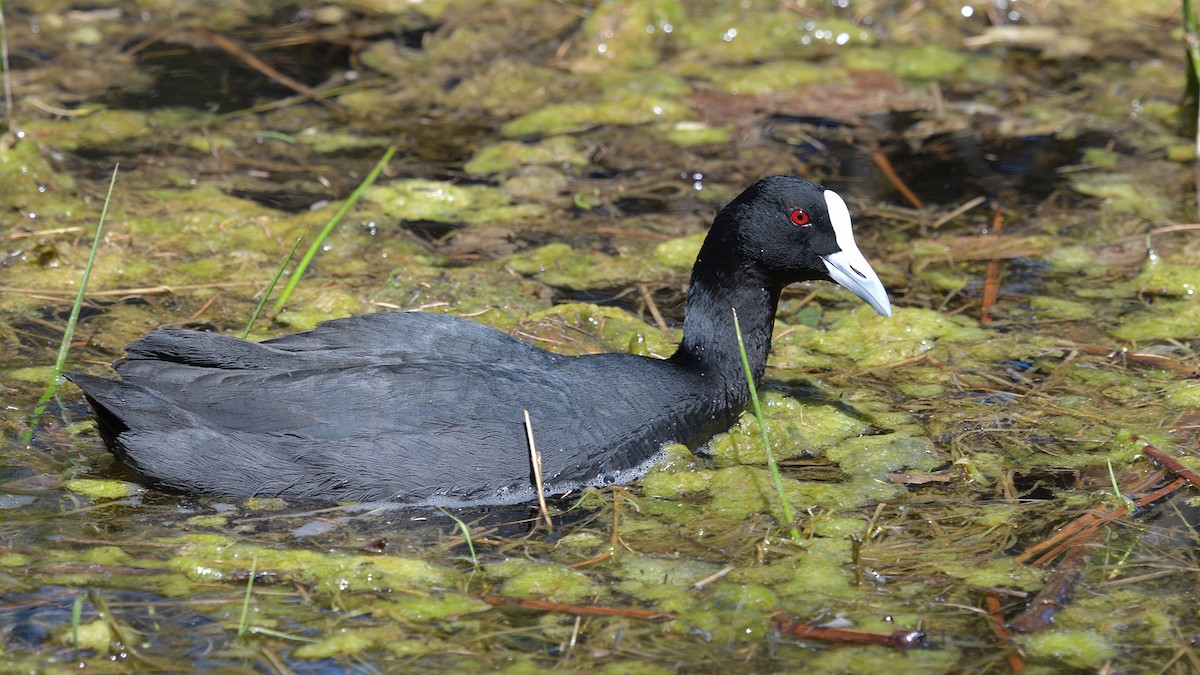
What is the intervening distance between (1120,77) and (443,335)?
4.10 metres

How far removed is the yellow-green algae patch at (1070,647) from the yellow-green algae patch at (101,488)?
6.90ft

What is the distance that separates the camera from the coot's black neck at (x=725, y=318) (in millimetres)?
3711

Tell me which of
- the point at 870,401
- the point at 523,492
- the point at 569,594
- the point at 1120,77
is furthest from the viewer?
the point at 1120,77

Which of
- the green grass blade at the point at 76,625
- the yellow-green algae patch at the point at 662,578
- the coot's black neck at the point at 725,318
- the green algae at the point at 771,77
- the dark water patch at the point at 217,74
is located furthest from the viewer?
the green algae at the point at 771,77

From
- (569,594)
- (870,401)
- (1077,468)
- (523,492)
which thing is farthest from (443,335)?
(1077,468)

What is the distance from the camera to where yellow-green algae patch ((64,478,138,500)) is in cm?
331

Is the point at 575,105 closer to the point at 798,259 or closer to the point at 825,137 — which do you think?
the point at 825,137

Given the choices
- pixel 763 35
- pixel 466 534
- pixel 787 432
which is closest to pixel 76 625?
pixel 466 534

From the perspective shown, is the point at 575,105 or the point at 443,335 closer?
the point at 443,335

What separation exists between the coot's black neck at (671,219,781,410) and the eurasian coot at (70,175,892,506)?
0.03 metres

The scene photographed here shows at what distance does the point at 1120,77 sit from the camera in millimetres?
6301

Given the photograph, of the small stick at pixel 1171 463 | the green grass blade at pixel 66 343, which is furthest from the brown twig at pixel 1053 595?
the green grass blade at pixel 66 343

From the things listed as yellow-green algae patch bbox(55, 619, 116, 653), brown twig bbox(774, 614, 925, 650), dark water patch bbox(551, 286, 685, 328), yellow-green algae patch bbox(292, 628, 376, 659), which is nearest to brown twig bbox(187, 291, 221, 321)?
dark water patch bbox(551, 286, 685, 328)

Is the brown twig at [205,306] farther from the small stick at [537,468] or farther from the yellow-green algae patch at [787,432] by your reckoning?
the yellow-green algae patch at [787,432]
